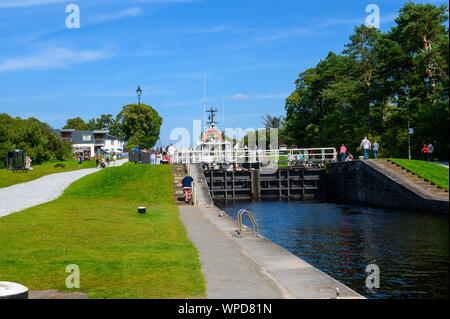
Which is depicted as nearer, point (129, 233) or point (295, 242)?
point (129, 233)

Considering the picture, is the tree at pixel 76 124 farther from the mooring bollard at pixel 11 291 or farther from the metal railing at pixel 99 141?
the mooring bollard at pixel 11 291

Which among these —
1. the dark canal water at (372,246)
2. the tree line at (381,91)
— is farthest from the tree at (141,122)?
the dark canal water at (372,246)

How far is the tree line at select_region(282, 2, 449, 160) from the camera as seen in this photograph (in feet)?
10.2

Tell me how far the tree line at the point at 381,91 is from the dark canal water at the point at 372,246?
817mm

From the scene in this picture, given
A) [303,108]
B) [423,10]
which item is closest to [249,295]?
[423,10]

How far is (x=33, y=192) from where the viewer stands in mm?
32750

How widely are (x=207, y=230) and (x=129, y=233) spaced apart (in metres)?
2.90

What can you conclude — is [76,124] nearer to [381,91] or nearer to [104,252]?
[104,252]

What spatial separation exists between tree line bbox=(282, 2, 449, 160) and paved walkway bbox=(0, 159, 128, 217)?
62.8ft

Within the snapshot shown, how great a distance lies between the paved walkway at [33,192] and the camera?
2482cm

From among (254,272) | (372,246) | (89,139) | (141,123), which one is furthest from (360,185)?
(89,139)

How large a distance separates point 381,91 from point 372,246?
10.2 metres
